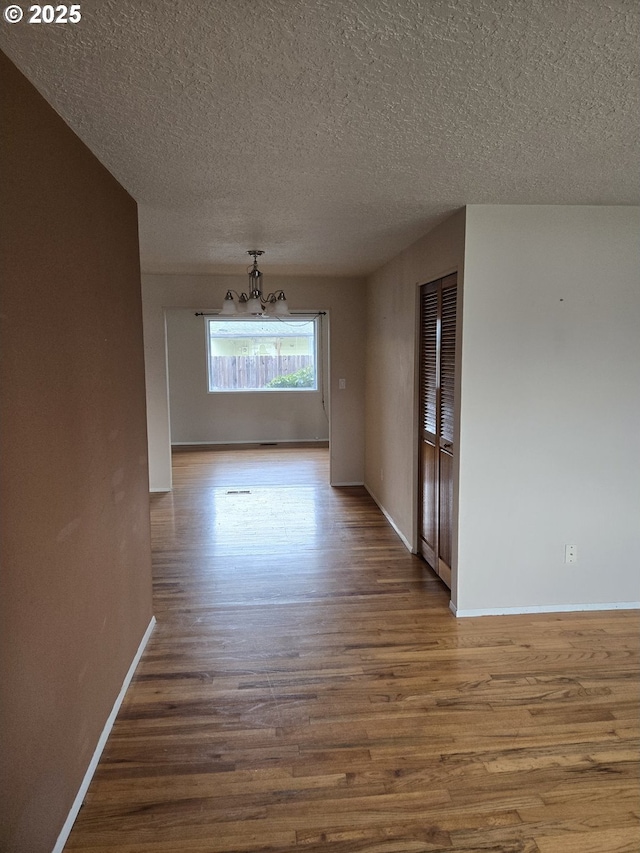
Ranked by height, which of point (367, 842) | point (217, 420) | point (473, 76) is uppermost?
point (473, 76)

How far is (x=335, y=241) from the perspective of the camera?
3.73 m

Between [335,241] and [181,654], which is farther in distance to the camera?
[335,241]

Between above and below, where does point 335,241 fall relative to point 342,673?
above

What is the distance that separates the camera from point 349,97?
5.21 ft

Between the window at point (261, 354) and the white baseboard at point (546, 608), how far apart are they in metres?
6.11

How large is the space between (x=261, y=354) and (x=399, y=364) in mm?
4835

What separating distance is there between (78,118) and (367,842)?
8.19ft

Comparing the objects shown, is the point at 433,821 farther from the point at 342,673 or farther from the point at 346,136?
the point at 346,136

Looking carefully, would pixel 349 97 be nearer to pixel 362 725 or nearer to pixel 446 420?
pixel 446 420

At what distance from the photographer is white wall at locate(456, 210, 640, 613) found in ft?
9.56

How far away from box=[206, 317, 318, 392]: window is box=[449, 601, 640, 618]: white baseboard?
6.11m

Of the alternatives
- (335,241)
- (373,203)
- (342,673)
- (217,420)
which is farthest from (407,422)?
(217,420)

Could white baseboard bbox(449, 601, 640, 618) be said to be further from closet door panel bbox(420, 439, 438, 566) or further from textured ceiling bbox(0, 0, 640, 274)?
textured ceiling bbox(0, 0, 640, 274)

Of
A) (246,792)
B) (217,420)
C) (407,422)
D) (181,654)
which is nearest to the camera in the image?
(246,792)
